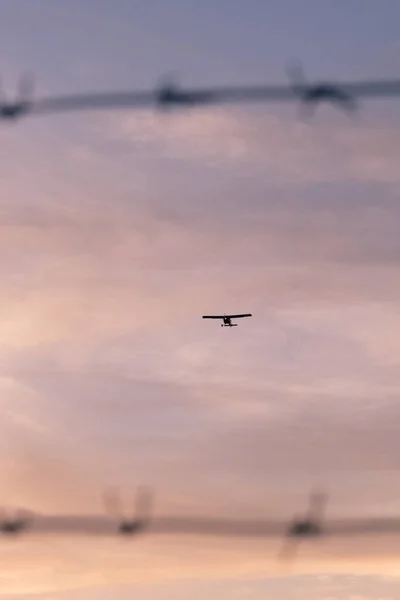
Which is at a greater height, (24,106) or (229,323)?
(229,323)

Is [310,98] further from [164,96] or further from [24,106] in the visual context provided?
[24,106]

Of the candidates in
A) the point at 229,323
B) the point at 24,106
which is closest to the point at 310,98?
the point at 24,106

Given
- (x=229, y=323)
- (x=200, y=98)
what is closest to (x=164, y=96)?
(x=200, y=98)

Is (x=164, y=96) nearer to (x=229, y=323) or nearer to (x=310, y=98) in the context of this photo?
(x=310, y=98)

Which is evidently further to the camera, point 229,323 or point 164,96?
point 229,323

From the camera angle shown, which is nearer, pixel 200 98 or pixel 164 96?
pixel 200 98

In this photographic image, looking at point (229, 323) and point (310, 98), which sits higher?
point (229, 323)

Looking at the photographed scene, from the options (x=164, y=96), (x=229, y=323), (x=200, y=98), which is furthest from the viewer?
(x=229, y=323)

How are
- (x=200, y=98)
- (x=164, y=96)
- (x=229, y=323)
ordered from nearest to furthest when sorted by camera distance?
(x=200, y=98) → (x=164, y=96) → (x=229, y=323)

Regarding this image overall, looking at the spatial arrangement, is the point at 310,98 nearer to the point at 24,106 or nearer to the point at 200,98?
the point at 200,98
